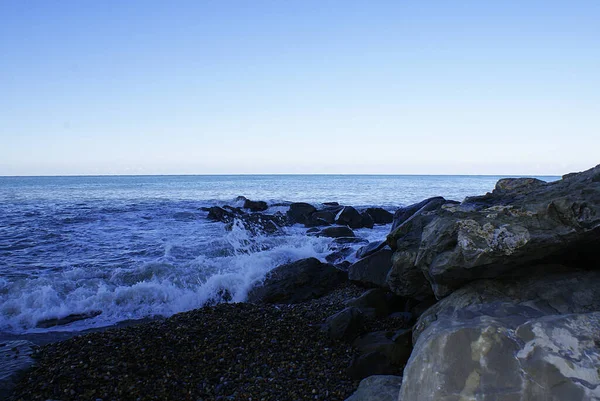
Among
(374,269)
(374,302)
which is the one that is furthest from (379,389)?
Result: (374,269)

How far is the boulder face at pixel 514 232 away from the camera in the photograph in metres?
4.27

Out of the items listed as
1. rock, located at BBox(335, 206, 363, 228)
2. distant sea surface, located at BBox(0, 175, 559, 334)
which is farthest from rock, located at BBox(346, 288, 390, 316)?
rock, located at BBox(335, 206, 363, 228)

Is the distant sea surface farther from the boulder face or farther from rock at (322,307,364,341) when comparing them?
the boulder face

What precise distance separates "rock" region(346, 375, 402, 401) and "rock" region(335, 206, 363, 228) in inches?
678

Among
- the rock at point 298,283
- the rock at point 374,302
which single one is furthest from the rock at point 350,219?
the rock at point 374,302

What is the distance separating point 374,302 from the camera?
7570 millimetres

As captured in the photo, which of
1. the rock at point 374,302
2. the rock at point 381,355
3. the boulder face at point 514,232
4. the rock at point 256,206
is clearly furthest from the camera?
the rock at point 256,206

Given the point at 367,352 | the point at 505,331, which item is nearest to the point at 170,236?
the point at 367,352

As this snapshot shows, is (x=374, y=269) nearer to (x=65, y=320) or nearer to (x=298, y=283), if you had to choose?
(x=298, y=283)

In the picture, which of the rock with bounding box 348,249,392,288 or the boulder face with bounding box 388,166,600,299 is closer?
the boulder face with bounding box 388,166,600,299

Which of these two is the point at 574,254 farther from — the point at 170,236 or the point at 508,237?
the point at 170,236

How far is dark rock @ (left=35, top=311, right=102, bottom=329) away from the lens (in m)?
8.58

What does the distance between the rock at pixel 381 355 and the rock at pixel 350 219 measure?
51.4 ft

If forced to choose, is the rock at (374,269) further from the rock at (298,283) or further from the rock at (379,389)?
the rock at (379,389)
